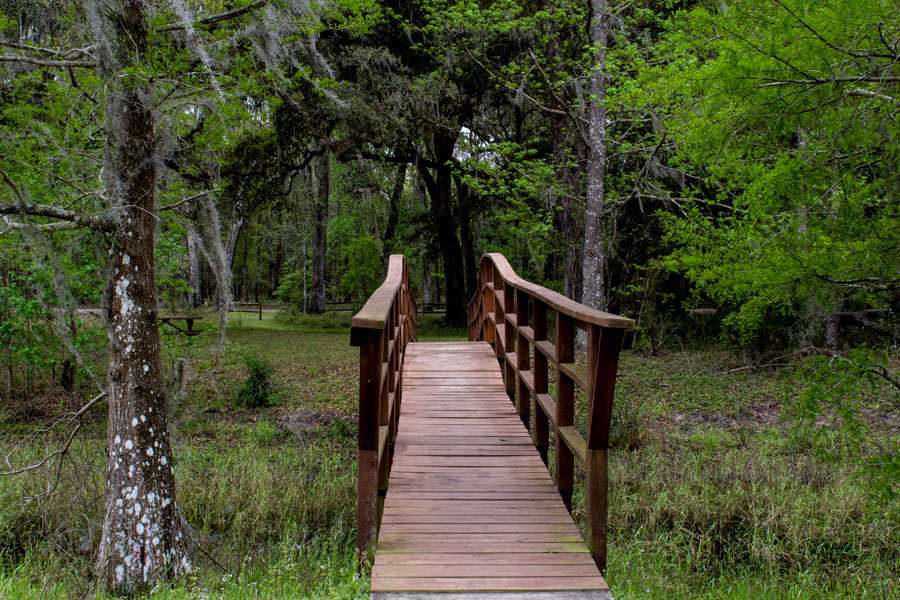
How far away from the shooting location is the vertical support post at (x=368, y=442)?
9.95 feet

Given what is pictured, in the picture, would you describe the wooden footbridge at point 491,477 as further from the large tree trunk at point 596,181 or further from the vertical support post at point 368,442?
the large tree trunk at point 596,181

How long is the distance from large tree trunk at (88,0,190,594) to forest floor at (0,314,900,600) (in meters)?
0.40

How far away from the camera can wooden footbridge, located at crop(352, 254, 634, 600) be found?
2.71 metres

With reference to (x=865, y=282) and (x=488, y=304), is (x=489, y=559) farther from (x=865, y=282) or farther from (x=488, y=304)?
(x=488, y=304)

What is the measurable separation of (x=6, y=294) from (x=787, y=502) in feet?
30.3

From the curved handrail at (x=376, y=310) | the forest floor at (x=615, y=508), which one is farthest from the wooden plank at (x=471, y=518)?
the curved handrail at (x=376, y=310)

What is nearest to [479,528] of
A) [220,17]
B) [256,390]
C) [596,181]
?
[220,17]

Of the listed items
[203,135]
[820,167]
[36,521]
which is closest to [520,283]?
[820,167]

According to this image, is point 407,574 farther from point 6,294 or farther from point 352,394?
point 352,394

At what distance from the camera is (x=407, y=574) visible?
2699 millimetres

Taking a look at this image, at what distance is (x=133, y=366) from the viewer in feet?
15.1

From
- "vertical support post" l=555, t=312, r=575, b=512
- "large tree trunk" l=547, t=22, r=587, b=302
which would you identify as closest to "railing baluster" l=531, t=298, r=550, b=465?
"vertical support post" l=555, t=312, r=575, b=512

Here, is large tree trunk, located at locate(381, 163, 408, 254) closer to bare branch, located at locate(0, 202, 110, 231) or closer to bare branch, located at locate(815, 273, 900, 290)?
bare branch, located at locate(0, 202, 110, 231)

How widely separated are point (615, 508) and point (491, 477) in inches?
86.9
